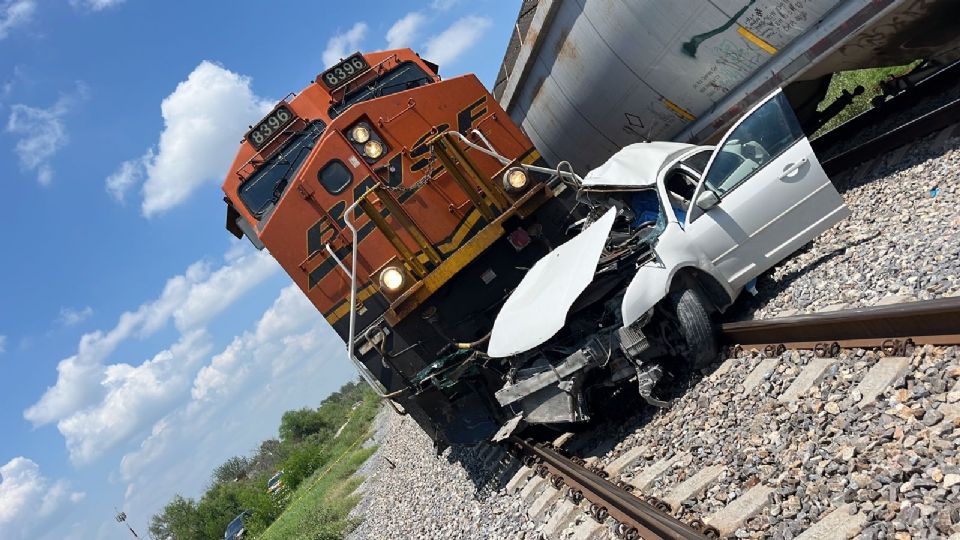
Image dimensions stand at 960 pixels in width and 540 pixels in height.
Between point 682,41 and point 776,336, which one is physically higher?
point 682,41

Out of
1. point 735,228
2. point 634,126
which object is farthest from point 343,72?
point 735,228

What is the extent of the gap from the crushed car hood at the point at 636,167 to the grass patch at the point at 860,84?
175 inches

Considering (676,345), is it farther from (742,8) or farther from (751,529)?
(742,8)

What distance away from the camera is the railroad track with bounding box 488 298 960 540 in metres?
3.87

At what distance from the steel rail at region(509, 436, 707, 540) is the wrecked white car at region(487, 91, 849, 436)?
0.48 m

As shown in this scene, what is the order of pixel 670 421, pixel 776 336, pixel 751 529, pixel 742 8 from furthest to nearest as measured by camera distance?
pixel 742 8 < pixel 670 421 < pixel 776 336 < pixel 751 529

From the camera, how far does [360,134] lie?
8484 millimetres

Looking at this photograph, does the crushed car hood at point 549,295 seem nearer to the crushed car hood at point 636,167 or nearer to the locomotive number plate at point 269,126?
the crushed car hood at point 636,167

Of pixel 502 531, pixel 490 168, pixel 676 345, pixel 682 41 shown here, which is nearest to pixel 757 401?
pixel 676 345

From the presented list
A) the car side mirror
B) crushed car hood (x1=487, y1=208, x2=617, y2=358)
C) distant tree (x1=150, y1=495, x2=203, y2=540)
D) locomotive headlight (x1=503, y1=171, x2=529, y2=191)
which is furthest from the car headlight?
distant tree (x1=150, y1=495, x2=203, y2=540)

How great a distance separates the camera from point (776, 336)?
18.3 feet

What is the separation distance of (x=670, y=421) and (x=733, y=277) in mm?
1511

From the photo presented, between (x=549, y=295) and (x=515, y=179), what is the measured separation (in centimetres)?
208

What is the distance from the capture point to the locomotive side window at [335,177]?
8.45 m
